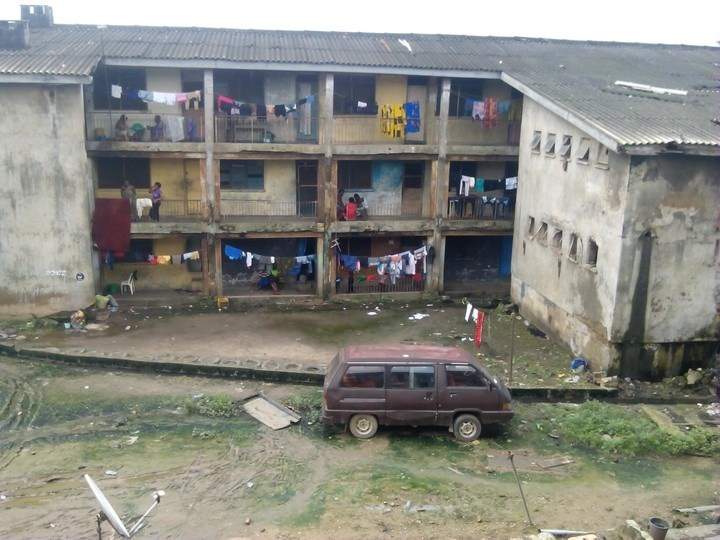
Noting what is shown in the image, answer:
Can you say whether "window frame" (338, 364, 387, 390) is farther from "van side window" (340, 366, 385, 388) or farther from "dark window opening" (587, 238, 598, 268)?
"dark window opening" (587, 238, 598, 268)

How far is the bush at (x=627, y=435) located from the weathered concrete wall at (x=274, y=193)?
13372 millimetres

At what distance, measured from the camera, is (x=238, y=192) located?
80.3 feet

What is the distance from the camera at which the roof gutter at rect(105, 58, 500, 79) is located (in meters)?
21.1

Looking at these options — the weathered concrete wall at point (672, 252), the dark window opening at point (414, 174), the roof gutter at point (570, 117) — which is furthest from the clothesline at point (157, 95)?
the weathered concrete wall at point (672, 252)

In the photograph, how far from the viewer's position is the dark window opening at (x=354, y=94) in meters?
23.9

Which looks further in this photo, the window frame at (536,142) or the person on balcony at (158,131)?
the person on balcony at (158,131)

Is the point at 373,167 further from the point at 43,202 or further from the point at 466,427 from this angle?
the point at 466,427

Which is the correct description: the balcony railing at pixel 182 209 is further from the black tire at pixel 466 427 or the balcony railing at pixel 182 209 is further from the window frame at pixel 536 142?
the black tire at pixel 466 427

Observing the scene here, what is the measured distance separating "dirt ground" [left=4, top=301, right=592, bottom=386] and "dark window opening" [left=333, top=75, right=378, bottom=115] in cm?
684

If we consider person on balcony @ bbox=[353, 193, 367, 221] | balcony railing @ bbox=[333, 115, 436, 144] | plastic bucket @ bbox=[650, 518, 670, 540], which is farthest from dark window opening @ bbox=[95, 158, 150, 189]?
plastic bucket @ bbox=[650, 518, 670, 540]

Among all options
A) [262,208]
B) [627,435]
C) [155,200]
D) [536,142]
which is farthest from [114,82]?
[627,435]

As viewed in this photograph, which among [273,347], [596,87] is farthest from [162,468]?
[596,87]

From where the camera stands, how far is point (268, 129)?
78.5 ft

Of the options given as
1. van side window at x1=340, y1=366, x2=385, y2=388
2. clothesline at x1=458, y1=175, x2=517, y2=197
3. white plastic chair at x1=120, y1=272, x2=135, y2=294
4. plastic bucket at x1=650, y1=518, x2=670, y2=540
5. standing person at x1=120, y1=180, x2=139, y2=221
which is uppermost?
clothesline at x1=458, y1=175, x2=517, y2=197
